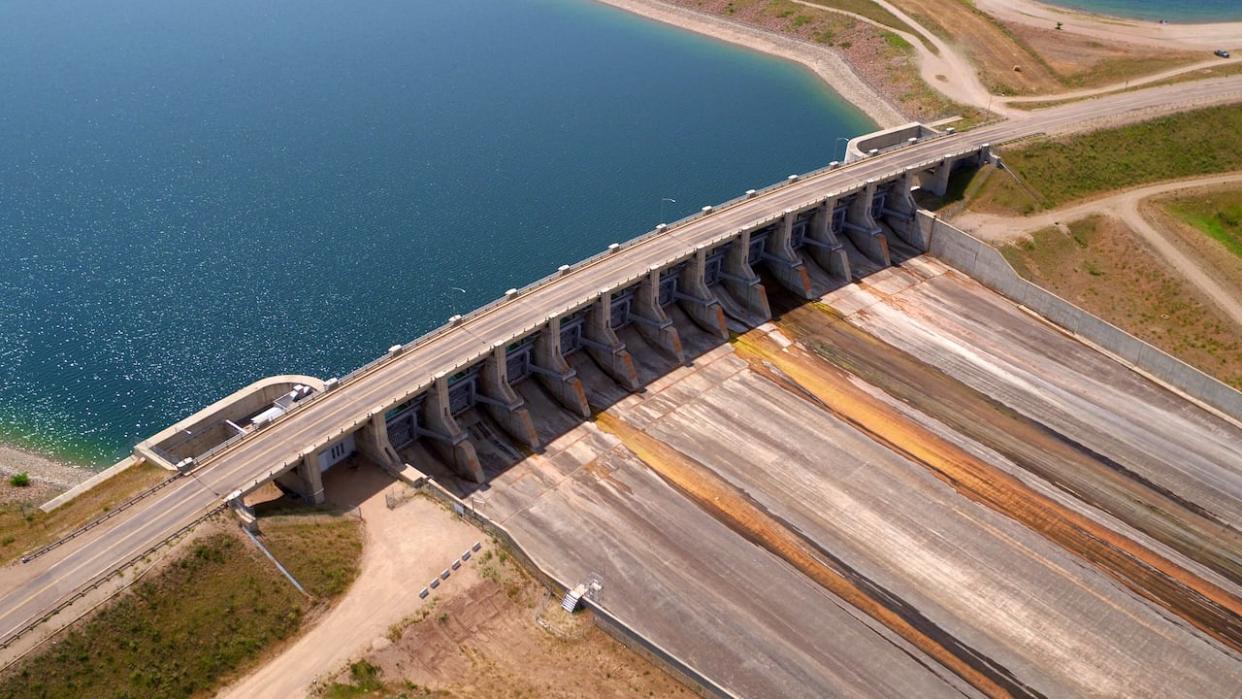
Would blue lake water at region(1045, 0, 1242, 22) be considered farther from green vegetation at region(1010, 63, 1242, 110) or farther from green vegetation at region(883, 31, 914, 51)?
green vegetation at region(1010, 63, 1242, 110)

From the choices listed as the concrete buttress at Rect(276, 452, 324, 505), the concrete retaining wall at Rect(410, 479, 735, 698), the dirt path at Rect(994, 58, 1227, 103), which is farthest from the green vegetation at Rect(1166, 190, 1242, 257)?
the concrete buttress at Rect(276, 452, 324, 505)

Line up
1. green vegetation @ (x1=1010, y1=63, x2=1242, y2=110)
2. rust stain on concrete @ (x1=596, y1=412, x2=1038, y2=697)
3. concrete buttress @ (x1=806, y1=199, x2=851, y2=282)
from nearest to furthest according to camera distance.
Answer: rust stain on concrete @ (x1=596, y1=412, x2=1038, y2=697), concrete buttress @ (x1=806, y1=199, x2=851, y2=282), green vegetation @ (x1=1010, y1=63, x2=1242, y2=110)

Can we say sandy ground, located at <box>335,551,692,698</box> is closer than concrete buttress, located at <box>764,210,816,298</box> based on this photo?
Yes

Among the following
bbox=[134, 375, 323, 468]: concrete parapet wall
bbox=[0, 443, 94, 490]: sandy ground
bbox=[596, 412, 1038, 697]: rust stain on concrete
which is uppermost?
bbox=[134, 375, 323, 468]: concrete parapet wall

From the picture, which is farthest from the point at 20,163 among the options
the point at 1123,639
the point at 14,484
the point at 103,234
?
the point at 1123,639

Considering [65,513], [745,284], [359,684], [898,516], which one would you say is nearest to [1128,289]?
[745,284]

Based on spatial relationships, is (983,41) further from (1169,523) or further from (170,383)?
(170,383)
